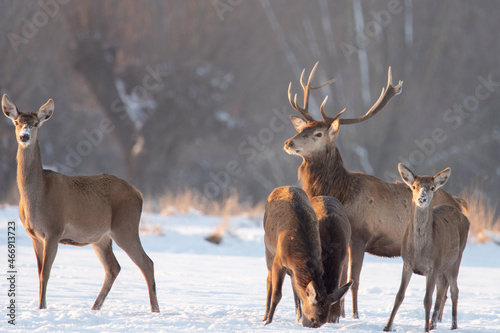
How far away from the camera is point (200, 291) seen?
30.1ft

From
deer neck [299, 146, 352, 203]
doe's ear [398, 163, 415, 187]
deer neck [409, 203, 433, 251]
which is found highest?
deer neck [299, 146, 352, 203]

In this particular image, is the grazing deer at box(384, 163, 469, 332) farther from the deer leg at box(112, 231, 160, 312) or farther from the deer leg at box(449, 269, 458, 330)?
the deer leg at box(112, 231, 160, 312)

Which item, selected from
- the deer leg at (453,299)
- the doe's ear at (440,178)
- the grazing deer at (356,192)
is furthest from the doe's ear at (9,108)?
the deer leg at (453,299)

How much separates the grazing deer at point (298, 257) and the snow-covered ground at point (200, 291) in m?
0.23

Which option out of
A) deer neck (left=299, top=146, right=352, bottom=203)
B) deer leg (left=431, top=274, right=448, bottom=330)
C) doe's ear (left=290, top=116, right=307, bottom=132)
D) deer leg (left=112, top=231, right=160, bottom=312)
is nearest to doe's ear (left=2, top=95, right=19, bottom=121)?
deer leg (left=112, top=231, right=160, bottom=312)

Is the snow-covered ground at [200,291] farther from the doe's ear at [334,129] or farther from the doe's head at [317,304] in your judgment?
the doe's ear at [334,129]

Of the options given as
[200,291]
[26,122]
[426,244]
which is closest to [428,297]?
[426,244]

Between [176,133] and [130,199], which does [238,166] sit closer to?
[176,133]

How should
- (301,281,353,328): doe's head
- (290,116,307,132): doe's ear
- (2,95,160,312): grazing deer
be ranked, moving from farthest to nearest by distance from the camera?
(290,116,307,132): doe's ear
(2,95,160,312): grazing deer
(301,281,353,328): doe's head

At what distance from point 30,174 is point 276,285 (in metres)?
2.67

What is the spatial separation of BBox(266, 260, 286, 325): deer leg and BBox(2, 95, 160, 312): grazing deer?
1.33m

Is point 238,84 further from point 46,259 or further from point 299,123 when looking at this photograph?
point 46,259

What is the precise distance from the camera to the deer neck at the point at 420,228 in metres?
7.30

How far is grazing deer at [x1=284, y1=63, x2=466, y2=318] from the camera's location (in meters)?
8.61
